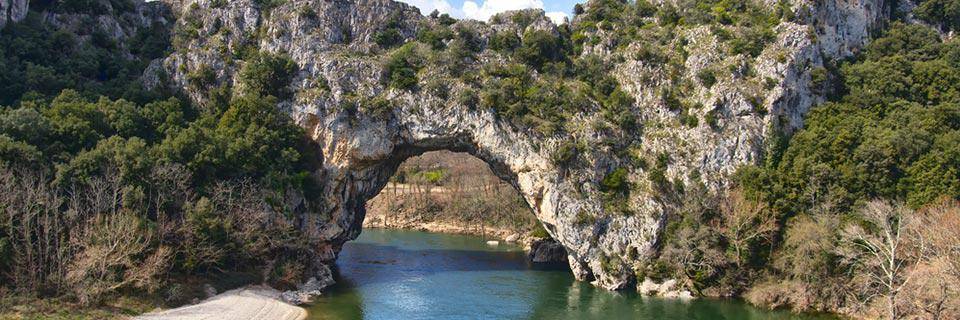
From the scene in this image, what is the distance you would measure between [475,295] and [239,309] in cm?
1587

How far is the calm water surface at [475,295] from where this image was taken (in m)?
43.3

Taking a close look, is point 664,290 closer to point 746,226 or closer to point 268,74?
point 746,226

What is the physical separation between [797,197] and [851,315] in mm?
9469

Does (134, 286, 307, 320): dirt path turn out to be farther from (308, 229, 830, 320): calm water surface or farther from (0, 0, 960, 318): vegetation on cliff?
(0, 0, 960, 318): vegetation on cliff

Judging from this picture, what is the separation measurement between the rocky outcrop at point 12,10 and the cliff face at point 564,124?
12324mm

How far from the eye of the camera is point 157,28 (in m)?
64.4

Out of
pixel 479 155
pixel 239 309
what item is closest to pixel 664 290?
pixel 479 155

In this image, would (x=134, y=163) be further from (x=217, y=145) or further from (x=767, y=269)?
(x=767, y=269)

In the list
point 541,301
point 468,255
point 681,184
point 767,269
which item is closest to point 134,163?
point 541,301

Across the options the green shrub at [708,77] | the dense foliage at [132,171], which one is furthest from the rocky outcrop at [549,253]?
the dense foliage at [132,171]

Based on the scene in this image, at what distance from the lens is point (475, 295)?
48.2m

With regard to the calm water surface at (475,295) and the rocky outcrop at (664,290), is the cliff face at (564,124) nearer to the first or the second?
the rocky outcrop at (664,290)

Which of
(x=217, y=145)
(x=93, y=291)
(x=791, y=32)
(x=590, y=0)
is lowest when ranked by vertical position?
(x=93, y=291)

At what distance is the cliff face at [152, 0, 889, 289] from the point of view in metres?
52.9
